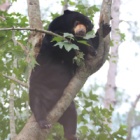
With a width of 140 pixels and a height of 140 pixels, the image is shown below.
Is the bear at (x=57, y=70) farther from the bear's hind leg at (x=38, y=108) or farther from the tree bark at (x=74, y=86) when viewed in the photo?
the tree bark at (x=74, y=86)

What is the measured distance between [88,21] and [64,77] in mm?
649

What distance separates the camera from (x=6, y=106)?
4078 mm

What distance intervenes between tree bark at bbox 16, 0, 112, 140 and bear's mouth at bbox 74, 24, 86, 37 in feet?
1.63

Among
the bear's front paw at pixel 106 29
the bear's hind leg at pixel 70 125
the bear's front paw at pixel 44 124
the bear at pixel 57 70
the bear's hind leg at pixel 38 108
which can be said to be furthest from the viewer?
the bear's hind leg at pixel 70 125

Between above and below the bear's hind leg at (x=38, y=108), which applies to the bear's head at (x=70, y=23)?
above

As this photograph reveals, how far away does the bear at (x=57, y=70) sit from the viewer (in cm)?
350

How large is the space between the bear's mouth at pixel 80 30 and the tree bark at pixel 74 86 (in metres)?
0.50

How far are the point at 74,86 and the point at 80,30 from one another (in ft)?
2.74

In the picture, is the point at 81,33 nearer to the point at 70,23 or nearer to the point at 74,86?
the point at 70,23

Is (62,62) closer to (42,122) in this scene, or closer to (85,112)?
(85,112)

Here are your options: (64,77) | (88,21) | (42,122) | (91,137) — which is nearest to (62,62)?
(64,77)

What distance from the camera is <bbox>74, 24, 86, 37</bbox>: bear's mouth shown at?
352 centimetres

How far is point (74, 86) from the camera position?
291 centimetres

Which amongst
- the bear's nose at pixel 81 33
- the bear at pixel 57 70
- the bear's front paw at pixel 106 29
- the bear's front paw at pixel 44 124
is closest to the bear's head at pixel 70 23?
the bear at pixel 57 70
